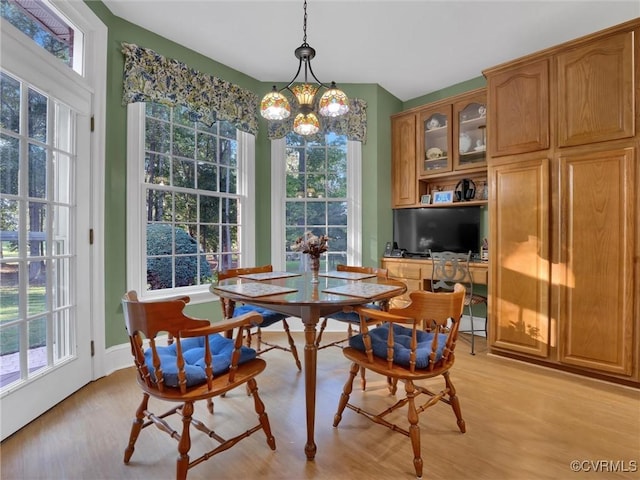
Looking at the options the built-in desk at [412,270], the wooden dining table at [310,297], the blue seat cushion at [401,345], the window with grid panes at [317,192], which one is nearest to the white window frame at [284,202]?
the window with grid panes at [317,192]

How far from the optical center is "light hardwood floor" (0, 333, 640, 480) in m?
1.49

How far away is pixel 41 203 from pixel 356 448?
238cm

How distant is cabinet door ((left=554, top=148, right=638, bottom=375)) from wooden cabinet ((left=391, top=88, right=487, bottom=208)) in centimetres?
105

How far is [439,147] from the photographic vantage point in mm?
3746

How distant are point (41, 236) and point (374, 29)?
2.99 m

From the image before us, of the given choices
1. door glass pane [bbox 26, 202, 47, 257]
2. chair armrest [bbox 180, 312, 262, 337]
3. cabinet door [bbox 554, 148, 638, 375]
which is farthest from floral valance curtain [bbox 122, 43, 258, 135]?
cabinet door [bbox 554, 148, 638, 375]

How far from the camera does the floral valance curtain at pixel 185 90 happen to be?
2625mm

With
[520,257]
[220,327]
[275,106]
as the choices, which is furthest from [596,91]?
[220,327]

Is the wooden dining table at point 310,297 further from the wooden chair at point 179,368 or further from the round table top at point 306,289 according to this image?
the wooden chair at point 179,368

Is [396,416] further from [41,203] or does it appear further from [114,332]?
[41,203]

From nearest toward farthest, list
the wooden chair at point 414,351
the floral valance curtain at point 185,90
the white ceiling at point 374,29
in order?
the wooden chair at point 414,351 → the white ceiling at point 374,29 → the floral valance curtain at point 185,90

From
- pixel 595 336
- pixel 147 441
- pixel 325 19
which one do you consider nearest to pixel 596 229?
pixel 595 336

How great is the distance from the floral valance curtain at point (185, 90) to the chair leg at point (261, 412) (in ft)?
8.10

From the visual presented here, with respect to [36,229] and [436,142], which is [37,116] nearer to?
[36,229]
